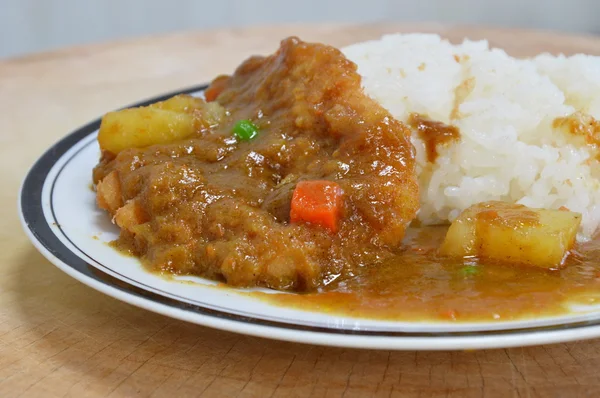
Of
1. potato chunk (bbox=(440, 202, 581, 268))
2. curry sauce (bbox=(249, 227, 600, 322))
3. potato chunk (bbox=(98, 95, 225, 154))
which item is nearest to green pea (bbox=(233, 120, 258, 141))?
potato chunk (bbox=(98, 95, 225, 154))

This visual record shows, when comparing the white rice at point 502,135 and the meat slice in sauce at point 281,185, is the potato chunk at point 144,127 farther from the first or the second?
the white rice at point 502,135

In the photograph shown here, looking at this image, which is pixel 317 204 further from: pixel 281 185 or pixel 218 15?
pixel 218 15

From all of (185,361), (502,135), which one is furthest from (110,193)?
(502,135)

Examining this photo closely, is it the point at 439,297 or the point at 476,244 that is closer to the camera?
the point at 439,297

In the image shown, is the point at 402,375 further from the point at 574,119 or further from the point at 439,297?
the point at 574,119

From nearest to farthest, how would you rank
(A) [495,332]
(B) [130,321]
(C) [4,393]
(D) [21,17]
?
(A) [495,332], (C) [4,393], (B) [130,321], (D) [21,17]

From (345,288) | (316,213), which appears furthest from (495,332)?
(316,213)
